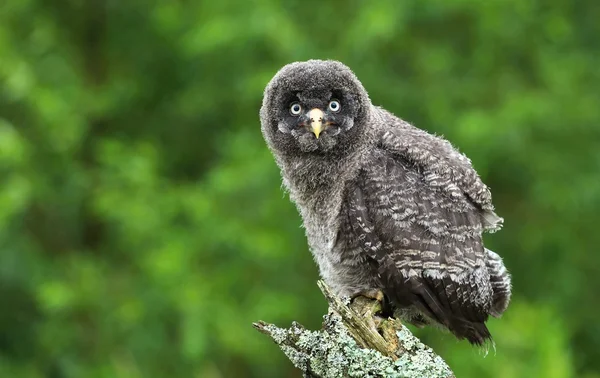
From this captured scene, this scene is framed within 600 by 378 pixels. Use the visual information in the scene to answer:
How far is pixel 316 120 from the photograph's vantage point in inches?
224

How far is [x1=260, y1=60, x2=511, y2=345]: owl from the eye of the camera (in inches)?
209

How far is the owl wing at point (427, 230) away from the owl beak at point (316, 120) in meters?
0.36

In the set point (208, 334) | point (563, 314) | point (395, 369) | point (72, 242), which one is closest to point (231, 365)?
point (208, 334)

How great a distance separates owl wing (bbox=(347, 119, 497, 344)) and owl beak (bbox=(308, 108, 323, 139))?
1.18ft

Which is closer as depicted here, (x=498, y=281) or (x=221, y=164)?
(x=498, y=281)

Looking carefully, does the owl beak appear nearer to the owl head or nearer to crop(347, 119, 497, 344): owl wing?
the owl head

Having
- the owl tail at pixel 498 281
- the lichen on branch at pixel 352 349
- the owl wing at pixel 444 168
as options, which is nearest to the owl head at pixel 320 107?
the owl wing at pixel 444 168

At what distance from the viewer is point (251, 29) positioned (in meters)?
10.6

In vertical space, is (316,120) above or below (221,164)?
below

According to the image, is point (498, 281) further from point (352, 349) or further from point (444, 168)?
point (352, 349)

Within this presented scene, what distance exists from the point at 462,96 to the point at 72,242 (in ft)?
17.1

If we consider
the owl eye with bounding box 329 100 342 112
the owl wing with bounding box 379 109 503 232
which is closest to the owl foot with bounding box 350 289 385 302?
the owl wing with bounding box 379 109 503 232

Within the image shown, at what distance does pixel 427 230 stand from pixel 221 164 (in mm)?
6088

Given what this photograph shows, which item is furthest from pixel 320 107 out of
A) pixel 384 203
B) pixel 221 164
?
pixel 221 164
